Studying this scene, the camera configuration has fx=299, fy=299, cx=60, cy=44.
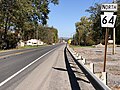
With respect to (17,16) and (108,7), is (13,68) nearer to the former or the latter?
(108,7)

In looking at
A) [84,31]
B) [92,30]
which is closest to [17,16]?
[92,30]

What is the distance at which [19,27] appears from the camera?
67188 mm

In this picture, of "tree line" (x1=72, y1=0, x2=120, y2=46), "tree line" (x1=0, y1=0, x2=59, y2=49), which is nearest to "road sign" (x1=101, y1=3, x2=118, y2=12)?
"tree line" (x1=0, y1=0, x2=59, y2=49)

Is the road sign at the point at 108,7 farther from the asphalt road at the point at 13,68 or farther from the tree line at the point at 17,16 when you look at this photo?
the tree line at the point at 17,16

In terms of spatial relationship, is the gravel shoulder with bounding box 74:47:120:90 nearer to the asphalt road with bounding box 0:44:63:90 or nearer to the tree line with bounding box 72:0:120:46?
the asphalt road with bounding box 0:44:63:90

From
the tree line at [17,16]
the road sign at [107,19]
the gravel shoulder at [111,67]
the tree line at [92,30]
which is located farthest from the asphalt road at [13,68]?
the tree line at [92,30]

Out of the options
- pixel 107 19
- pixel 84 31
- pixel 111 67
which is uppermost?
pixel 84 31

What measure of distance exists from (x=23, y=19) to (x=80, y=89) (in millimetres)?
53067

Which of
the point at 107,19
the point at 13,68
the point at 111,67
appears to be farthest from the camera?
the point at 111,67

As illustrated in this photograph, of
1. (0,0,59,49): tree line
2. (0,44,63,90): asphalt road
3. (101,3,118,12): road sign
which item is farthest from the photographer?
(0,0,59,49): tree line

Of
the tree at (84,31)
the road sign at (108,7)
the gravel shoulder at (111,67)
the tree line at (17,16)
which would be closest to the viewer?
the gravel shoulder at (111,67)

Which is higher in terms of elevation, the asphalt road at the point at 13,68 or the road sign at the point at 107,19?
the road sign at the point at 107,19

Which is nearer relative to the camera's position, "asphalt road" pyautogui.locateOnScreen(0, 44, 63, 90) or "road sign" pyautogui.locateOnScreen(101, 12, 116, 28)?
"asphalt road" pyautogui.locateOnScreen(0, 44, 63, 90)

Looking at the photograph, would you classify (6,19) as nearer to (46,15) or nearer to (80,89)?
(46,15)
